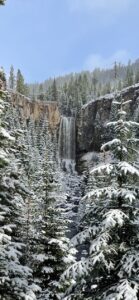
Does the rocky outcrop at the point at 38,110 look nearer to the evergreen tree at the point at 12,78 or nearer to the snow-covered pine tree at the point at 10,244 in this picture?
the evergreen tree at the point at 12,78

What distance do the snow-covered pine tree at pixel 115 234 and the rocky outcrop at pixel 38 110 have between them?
98.8 meters

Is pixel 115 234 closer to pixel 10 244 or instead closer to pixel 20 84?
pixel 10 244

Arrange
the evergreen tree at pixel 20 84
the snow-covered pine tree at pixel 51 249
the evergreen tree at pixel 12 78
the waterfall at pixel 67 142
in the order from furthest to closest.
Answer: the evergreen tree at pixel 12 78 < the evergreen tree at pixel 20 84 < the waterfall at pixel 67 142 < the snow-covered pine tree at pixel 51 249

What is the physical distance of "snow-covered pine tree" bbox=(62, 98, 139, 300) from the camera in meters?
9.36

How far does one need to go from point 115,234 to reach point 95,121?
332 ft

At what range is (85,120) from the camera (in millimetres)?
114062

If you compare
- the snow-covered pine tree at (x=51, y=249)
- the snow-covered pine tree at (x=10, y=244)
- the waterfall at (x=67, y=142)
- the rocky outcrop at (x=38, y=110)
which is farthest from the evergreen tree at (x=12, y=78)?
the snow-covered pine tree at (x=10, y=244)

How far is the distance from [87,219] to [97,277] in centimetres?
153

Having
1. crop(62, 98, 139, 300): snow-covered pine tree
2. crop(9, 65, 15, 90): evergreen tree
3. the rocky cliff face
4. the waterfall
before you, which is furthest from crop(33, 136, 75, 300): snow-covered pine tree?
crop(9, 65, 15, 90): evergreen tree

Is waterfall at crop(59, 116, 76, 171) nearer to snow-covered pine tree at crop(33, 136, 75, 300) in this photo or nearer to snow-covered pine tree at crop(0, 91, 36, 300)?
snow-covered pine tree at crop(33, 136, 75, 300)

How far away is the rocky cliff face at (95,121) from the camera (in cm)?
10731

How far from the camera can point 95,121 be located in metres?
111

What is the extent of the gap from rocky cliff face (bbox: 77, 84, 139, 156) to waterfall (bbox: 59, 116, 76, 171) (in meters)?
1.73

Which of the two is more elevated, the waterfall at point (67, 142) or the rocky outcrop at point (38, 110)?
the rocky outcrop at point (38, 110)
